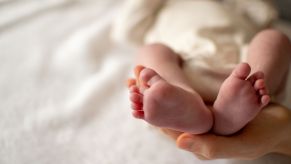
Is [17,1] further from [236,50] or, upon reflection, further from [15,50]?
[236,50]

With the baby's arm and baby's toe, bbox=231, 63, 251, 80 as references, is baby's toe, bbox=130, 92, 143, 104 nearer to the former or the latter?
baby's toe, bbox=231, 63, 251, 80

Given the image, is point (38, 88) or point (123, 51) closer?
point (38, 88)

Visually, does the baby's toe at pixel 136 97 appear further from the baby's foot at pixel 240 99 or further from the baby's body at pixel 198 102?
the baby's foot at pixel 240 99

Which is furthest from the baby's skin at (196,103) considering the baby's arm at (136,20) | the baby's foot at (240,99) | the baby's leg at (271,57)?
the baby's arm at (136,20)

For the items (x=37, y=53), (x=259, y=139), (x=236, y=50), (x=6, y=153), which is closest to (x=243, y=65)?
(x=259, y=139)

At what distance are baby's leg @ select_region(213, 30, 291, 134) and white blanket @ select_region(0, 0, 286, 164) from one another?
0.43 ft

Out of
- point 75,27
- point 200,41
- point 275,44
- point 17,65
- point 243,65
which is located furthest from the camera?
point 75,27

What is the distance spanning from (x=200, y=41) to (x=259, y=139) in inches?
10.8

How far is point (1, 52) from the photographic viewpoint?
956 mm

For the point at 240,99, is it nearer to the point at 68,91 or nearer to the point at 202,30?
the point at 202,30

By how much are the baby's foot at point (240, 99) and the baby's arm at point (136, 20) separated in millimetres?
390

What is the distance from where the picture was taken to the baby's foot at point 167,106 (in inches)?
21.0

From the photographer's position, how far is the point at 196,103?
0.58 m

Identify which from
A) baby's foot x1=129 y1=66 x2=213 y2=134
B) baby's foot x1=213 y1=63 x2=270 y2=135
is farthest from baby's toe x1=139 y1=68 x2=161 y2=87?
baby's foot x1=213 y1=63 x2=270 y2=135
